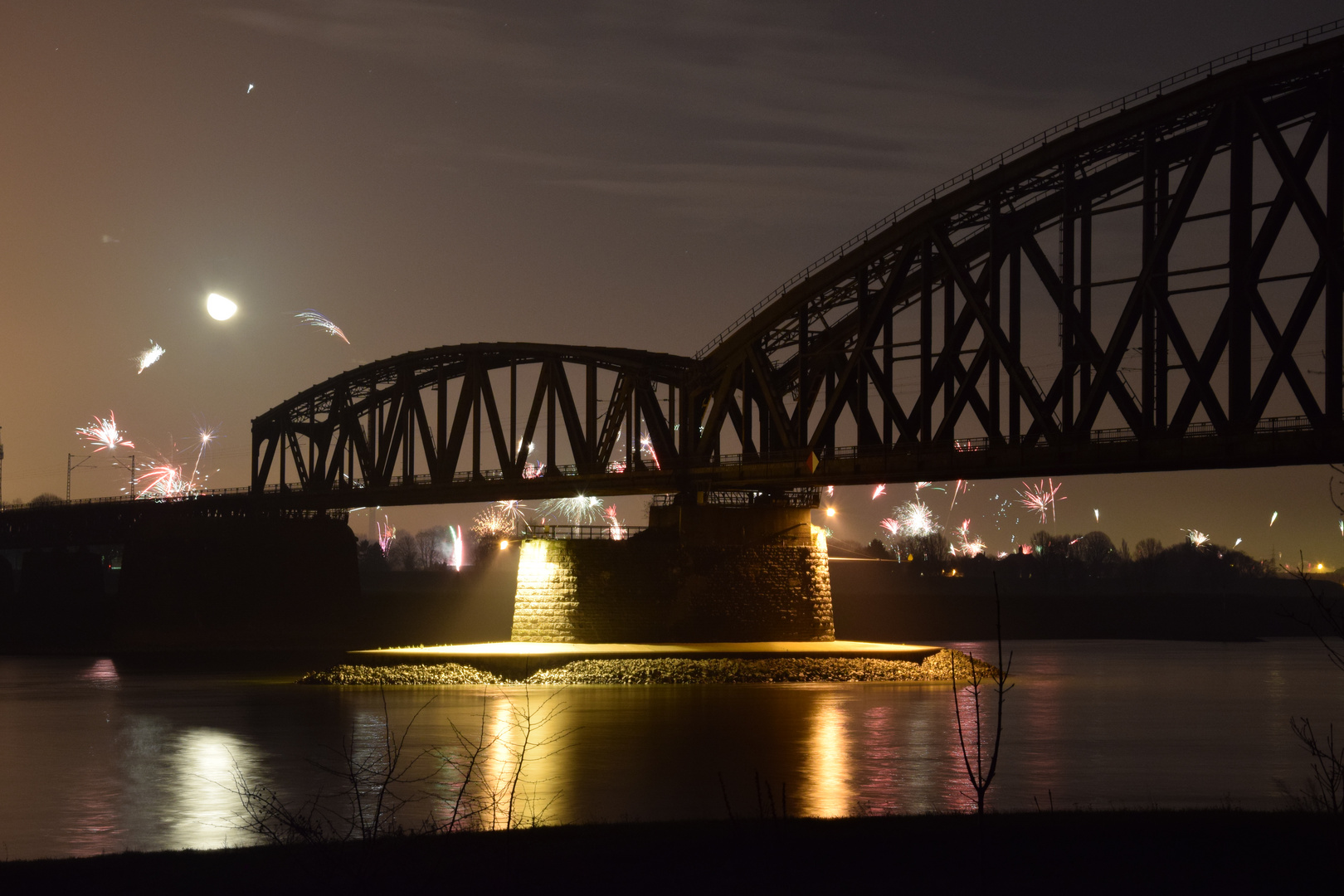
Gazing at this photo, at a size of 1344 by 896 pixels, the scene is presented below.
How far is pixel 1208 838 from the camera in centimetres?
1895

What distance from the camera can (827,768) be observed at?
34.1 m

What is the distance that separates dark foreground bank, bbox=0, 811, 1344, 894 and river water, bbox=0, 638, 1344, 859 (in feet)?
4.80

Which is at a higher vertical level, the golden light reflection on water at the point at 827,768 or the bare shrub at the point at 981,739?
the bare shrub at the point at 981,739

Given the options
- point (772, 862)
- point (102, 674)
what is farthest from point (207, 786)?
point (102, 674)

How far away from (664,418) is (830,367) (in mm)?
11803

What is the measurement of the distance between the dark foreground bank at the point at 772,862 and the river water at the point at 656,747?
1.46 meters

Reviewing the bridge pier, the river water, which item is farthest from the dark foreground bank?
the bridge pier

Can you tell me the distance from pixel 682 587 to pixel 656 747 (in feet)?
106

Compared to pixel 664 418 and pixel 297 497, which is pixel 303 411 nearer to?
pixel 297 497

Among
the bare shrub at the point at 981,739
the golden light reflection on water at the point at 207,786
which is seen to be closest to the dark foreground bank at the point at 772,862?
the bare shrub at the point at 981,739

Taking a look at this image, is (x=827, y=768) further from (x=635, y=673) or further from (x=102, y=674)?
(x=102, y=674)

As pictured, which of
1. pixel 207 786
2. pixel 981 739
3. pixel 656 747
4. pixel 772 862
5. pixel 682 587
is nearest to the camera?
pixel 772 862

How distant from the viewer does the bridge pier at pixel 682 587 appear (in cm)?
7069

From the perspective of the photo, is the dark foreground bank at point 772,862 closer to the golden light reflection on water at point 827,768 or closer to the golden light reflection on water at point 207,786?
the golden light reflection on water at point 207,786
